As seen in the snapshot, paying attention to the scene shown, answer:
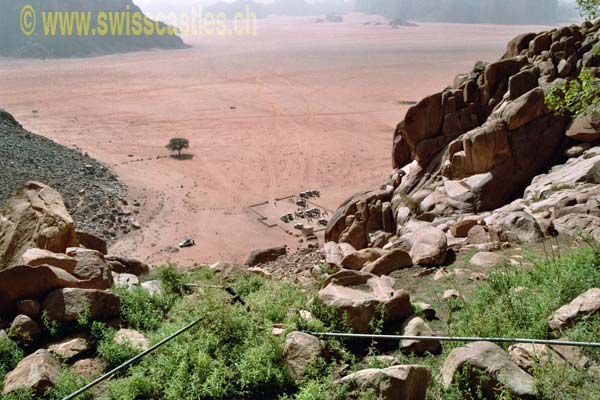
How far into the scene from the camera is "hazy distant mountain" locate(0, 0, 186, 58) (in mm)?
91000

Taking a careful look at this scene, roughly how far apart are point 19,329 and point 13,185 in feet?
58.3

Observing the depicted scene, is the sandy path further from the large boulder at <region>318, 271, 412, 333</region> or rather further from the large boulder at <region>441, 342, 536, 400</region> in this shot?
the large boulder at <region>441, 342, 536, 400</region>

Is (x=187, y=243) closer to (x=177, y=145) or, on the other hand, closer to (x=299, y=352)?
(x=299, y=352)

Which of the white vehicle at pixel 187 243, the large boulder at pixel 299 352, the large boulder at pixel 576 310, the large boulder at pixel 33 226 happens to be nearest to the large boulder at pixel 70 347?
the large boulder at pixel 299 352

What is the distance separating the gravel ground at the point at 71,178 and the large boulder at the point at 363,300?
15.6 m

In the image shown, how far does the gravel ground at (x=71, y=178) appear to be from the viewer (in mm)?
20984

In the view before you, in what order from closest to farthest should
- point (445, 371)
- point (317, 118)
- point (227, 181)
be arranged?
point (445, 371)
point (227, 181)
point (317, 118)

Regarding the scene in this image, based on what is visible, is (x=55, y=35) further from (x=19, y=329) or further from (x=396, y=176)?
(x=19, y=329)

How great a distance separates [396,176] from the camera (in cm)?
1681

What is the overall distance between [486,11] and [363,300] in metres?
161

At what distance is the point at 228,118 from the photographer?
1822 inches

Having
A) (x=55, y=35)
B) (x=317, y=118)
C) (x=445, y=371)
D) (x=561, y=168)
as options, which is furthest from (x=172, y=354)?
(x=55, y=35)

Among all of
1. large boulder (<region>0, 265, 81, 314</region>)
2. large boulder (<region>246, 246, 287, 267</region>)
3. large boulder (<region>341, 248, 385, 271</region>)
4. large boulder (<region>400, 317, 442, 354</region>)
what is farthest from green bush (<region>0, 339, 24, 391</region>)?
large boulder (<region>246, 246, 287, 267</region>)

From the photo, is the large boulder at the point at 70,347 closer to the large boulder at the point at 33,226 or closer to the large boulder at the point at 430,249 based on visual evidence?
the large boulder at the point at 33,226
